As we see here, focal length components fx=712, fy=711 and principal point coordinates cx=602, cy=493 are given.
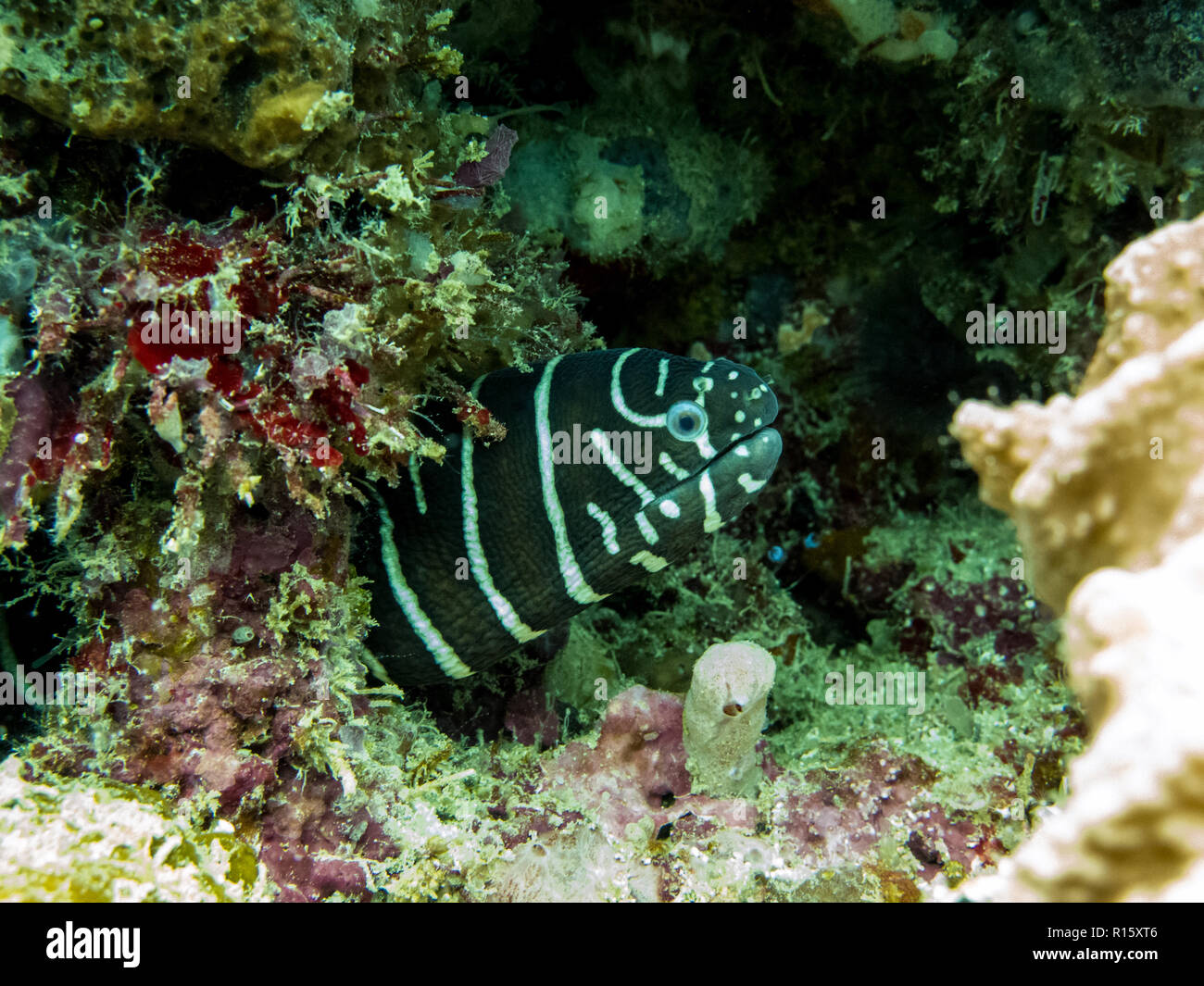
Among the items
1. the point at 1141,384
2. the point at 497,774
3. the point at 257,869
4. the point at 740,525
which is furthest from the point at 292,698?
the point at 740,525

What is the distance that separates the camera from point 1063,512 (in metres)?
1.58

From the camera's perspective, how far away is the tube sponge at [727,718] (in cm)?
294

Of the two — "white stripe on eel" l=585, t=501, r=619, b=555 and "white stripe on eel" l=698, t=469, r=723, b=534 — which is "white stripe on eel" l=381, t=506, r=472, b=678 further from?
"white stripe on eel" l=698, t=469, r=723, b=534

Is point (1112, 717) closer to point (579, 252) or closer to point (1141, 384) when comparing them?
point (1141, 384)

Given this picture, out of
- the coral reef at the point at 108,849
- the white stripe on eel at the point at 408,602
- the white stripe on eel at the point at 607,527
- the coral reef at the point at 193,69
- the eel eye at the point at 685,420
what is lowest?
the coral reef at the point at 108,849

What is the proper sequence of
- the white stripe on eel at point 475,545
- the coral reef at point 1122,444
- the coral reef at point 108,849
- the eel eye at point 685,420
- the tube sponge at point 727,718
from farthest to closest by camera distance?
the white stripe on eel at point 475,545 → the eel eye at point 685,420 → the tube sponge at point 727,718 → the coral reef at point 108,849 → the coral reef at point 1122,444

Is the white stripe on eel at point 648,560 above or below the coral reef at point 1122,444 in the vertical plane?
below

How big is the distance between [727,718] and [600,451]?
1248 millimetres

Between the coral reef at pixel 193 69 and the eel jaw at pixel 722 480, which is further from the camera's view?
the eel jaw at pixel 722 480

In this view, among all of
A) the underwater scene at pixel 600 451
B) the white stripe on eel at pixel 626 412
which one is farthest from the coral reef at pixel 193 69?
the white stripe on eel at pixel 626 412

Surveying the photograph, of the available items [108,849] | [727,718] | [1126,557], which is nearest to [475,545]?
[727,718]

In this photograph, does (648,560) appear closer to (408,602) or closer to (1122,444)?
(408,602)

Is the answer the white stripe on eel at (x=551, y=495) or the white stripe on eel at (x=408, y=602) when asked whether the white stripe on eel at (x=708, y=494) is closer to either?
the white stripe on eel at (x=551, y=495)

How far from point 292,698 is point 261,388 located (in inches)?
44.4
